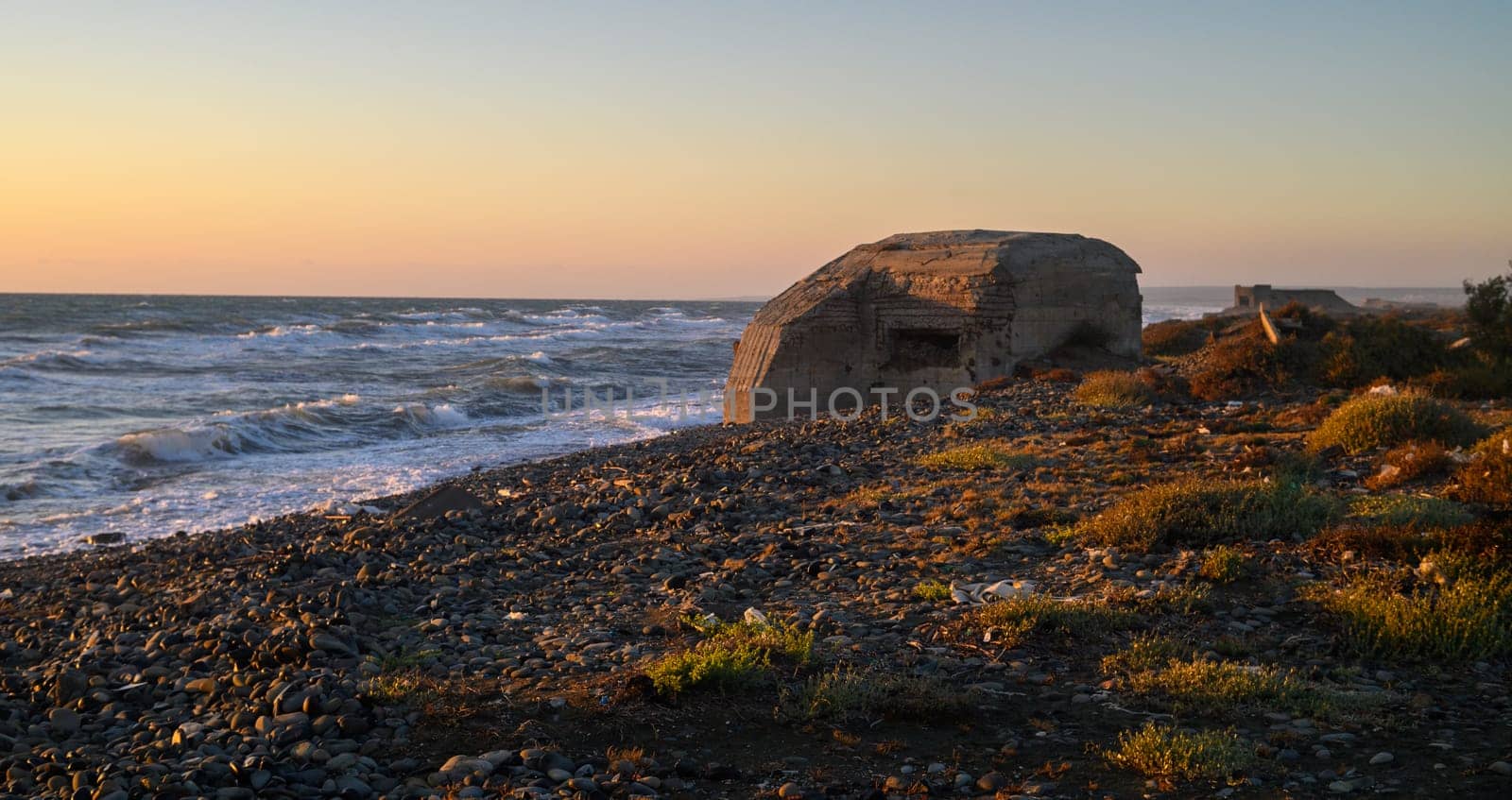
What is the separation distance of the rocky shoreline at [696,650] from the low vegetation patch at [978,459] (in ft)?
0.28

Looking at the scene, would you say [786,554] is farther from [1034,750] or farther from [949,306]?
[949,306]

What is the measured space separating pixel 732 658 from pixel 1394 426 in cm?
830

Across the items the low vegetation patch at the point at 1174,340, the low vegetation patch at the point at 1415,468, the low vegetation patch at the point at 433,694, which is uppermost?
the low vegetation patch at the point at 1174,340

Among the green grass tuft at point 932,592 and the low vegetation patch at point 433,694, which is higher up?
the green grass tuft at point 932,592

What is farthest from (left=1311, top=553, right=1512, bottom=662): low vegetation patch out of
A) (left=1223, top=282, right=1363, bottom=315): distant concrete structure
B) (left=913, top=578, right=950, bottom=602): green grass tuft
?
(left=1223, top=282, right=1363, bottom=315): distant concrete structure

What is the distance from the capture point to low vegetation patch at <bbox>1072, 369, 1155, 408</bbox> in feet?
50.2

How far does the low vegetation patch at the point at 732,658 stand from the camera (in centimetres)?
556

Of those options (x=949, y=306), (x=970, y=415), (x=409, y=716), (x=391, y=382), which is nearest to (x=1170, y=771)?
(x=409, y=716)

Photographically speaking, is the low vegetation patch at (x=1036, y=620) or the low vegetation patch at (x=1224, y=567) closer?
the low vegetation patch at (x=1036, y=620)

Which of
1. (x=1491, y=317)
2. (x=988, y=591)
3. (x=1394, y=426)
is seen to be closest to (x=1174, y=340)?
(x=1491, y=317)

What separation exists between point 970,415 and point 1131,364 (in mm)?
6758

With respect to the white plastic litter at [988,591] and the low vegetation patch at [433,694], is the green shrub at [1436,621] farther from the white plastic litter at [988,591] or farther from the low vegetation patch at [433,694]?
the low vegetation patch at [433,694]

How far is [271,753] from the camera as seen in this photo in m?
5.06

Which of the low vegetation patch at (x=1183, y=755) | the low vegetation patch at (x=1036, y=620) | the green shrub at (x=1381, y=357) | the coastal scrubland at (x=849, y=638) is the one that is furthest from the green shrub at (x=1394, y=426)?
the low vegetation patch at (x=1183, y=755)
